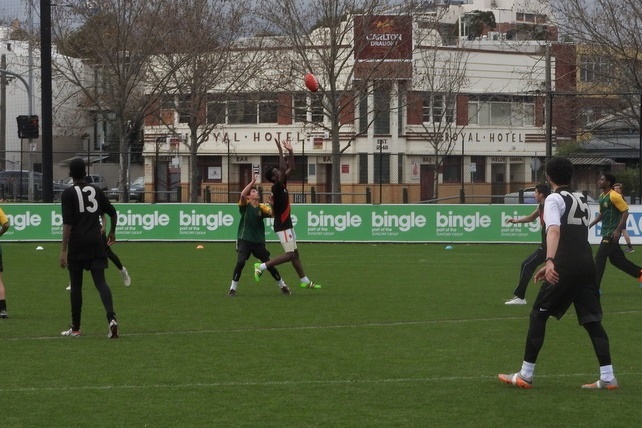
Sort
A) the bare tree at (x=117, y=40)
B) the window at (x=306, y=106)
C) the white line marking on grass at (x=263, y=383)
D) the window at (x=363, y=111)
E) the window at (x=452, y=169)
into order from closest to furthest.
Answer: the white line marking on grass at (x=263, y=383) → the bare tree at (x=117, y=40) → the window at (x=306, y=106) → the window at (x=452, y=169) → the window at (x=363, y=111)

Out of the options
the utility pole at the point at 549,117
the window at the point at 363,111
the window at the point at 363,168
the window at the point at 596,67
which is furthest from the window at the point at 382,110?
the window at the point at 596,67

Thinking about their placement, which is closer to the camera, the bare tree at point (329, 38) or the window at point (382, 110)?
the bare tree at point (329, 38)

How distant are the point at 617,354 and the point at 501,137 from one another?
167 feet

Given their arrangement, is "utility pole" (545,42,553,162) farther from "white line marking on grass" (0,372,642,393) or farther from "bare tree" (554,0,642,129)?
"white line marking on grass" (0,372,642,393)

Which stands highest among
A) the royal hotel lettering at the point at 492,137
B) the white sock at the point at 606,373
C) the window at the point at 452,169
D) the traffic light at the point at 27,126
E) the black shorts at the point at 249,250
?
the royal hotel lettering at the point at 492,137

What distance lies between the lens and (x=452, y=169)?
52219 millimetres

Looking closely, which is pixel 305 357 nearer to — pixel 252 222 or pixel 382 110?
pixel 252 222

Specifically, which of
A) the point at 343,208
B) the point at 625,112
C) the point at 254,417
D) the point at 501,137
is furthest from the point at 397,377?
the point at 501,137

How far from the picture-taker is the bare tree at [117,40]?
40406mm

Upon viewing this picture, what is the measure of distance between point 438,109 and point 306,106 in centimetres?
1060

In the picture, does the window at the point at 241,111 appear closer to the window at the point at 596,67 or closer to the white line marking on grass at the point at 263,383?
A: the window at the point at 596,67

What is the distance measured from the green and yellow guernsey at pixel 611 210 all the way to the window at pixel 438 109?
3913cm

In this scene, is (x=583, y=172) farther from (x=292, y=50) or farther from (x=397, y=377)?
(x=397, y=377)

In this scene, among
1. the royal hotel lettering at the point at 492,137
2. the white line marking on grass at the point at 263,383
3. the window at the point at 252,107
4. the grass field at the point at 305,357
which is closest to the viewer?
the grass field at the point at 305,357
